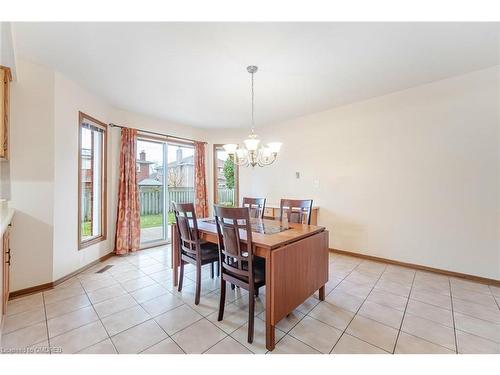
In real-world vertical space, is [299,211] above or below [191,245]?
above

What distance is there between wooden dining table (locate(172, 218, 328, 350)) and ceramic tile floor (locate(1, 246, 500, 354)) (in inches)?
9.2

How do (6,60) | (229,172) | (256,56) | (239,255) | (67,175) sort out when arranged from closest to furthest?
(239,255), (6,60), (256,56), (67,175), (229,172)

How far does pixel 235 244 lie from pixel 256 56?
1.89 meters

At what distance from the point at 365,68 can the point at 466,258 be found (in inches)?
106

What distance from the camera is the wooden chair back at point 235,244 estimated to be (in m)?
1.71

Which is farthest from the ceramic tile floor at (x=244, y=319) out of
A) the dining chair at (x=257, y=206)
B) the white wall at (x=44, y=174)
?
the dining chair at (x=257, y=206)

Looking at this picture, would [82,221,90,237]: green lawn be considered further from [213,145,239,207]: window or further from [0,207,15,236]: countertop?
[213,145,239,207]: window

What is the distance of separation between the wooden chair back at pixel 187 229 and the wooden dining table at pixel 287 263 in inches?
3.9

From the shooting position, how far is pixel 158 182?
14.7ft

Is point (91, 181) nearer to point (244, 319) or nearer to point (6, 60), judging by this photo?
point (6, 60)

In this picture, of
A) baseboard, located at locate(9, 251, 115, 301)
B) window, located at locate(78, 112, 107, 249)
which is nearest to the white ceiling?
window, located at locate(78, 112, 107, 249)

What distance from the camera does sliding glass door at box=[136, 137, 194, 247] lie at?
4277 millimetres

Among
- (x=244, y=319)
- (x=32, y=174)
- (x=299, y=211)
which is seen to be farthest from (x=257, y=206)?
(x=32, y=174)
